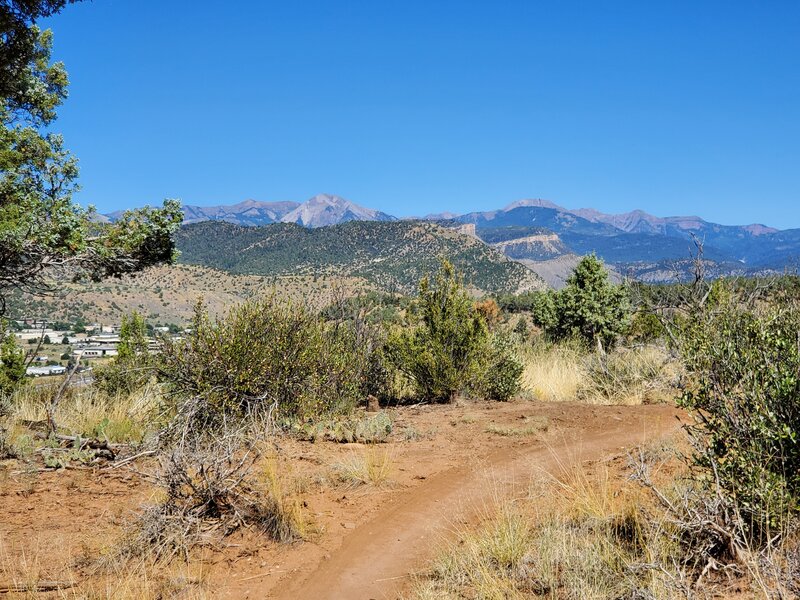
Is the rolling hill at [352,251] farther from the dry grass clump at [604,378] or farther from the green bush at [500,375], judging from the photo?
the green bush at [500,375]

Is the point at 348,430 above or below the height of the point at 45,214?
below

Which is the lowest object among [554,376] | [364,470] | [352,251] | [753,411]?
[554,376]

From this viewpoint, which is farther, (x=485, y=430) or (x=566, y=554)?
(x=485, y=430)

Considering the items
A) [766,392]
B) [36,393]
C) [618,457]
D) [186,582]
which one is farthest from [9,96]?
[766,392]

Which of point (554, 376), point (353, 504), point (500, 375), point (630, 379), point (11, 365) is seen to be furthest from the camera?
point (11, 365)

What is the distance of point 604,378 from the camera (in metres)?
11.6

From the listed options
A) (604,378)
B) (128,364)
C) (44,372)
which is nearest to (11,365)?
(128,364)

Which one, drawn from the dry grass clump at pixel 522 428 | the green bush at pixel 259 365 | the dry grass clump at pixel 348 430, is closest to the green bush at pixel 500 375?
the dry grass clump at pixel 522 428

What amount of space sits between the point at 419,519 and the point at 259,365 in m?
3.30

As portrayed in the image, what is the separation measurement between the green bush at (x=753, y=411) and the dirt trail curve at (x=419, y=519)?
1.97m

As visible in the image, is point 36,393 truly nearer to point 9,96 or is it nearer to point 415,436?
point 9,96

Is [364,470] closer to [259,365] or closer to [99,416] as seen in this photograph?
[259,365]

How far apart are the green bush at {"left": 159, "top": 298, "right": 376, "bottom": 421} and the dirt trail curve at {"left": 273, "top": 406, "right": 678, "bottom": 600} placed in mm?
2609

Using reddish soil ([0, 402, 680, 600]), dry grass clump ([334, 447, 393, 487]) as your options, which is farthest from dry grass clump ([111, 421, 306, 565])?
dry grass clump ([334, 447, 393, 487])
